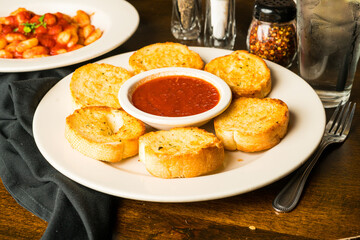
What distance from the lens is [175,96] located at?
2271 millimetres

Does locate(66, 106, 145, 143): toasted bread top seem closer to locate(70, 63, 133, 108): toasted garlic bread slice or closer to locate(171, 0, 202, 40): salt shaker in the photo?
locate(70, 63, 133, 108): toasted garlic bread slice

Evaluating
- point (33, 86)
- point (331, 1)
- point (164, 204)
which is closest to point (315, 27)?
point (331, 1)

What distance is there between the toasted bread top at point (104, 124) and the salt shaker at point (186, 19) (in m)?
1.21

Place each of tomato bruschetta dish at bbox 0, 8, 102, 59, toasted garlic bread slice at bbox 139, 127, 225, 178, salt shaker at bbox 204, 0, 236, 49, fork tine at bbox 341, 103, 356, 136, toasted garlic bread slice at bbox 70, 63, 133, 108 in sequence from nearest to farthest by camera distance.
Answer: toasted garlic bread slice at bbox 139, 127, 225, 178 < fork tine at bbox 341, 103, 356, 136 < toasted garlic bread slice at bbox 70, 63, 133, 108 < salt shaker at bbox 204, 0, 236, 49 < tomato bruschetta dish at bbox 0, 8, 102, 59

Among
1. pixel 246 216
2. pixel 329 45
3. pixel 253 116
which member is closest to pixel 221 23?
pixel 329 45

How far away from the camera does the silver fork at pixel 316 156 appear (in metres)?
1.81

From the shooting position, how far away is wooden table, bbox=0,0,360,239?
1722 millimetres

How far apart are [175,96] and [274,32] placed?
81 centimetres

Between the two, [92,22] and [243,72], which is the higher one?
[243,72]

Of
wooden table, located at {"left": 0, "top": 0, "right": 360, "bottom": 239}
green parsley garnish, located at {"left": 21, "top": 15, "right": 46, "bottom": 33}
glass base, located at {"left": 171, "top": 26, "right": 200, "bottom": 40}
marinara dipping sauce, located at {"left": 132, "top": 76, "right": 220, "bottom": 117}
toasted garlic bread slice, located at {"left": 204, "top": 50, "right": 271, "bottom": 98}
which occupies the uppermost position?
marinara dipping sauce, located at {"left": 132, "top": 76, "right": 220, "bottom": 117}

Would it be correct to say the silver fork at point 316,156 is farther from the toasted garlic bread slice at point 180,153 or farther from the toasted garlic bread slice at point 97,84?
the toasted garlic bread slice at point 97,84

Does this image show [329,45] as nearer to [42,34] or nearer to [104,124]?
[104,124]

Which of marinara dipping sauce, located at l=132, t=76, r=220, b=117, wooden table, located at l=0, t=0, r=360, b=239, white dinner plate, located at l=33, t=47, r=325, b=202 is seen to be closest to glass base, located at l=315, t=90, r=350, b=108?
white dinner plate, located at l=33, t=47, r=325, b=202

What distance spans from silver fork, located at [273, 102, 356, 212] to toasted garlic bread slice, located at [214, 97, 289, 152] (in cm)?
18
